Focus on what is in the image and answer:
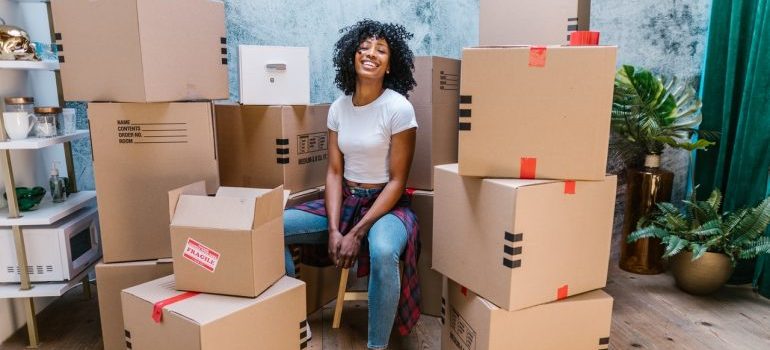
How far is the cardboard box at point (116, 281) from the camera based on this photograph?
1765 mm

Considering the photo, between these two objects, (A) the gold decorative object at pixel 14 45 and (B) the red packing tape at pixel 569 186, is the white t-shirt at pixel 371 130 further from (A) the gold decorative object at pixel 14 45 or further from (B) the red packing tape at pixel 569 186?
(A) the gold decorative object at pixel 14 45

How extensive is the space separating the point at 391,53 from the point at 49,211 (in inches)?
55.4

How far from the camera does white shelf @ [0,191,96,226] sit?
178cm

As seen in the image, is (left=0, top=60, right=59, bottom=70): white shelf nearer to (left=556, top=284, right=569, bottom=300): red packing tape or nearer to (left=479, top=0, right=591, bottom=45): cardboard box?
(left=479, top=0, right=591, bottom=45): cardboard box

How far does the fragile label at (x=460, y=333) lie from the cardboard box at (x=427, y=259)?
0.37 metres

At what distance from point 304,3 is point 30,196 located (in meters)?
1.40

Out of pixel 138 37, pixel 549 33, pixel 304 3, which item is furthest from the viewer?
pixel 304 3

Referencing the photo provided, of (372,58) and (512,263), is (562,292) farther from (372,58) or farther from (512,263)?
(372,58)

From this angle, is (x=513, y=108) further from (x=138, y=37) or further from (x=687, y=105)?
(x=687, y=105)

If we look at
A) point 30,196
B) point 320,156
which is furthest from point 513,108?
point 30,196

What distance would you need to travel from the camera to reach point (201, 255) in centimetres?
146

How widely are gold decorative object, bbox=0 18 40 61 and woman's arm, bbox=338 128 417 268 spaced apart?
1.29m

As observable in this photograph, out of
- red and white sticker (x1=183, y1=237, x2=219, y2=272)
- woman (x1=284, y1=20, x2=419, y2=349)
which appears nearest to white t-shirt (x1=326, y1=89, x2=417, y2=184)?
woman (x1=284, y1=20, x2=419, y2=349)

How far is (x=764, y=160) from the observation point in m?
2.33
